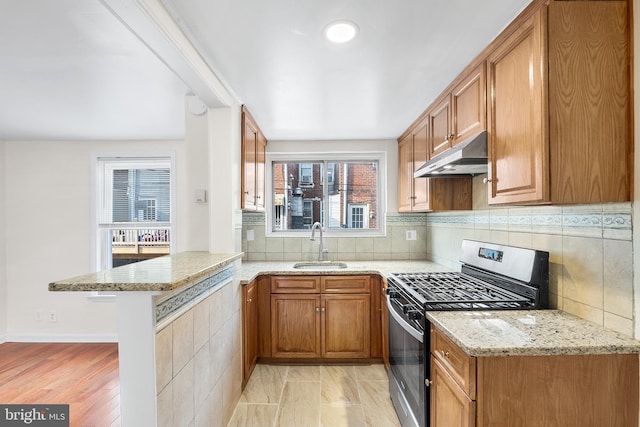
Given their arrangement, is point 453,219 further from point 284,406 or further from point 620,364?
point 284,406

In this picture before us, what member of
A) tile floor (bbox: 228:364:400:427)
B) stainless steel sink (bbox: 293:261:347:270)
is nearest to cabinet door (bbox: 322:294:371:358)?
tile floor (bbox: 228:364:400:427)

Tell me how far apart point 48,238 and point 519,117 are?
4.53 meters

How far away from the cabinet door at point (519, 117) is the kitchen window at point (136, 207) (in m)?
3.32

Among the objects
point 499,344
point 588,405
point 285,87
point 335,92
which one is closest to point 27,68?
point 285,87

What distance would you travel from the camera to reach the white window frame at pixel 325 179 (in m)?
3.48

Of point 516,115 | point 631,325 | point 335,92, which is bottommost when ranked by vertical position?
point 631,325

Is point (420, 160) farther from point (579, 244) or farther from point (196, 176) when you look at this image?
point (196, 176)

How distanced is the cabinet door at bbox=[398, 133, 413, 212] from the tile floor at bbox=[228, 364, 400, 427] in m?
1.55

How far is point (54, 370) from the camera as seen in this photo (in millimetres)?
2885

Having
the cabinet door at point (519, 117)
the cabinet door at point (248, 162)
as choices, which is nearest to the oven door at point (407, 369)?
the cabinet door at point (519, 117)

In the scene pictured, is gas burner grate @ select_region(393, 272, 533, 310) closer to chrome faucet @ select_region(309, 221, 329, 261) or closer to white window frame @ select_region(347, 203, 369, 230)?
chrome faucet @ select_region(309, 221, 329, 261)

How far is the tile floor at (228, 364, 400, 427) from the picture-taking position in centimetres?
205

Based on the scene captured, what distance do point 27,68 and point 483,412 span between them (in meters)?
2.93

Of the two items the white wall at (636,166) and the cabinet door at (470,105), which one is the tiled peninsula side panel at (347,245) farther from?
the white wall at (636,166)
